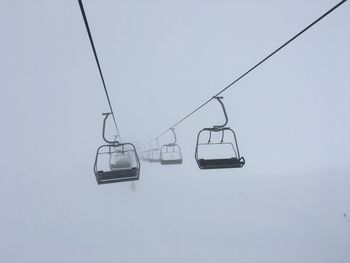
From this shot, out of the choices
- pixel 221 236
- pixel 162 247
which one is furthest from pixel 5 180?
pixel 221 236

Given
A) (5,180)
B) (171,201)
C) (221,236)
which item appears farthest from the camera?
(5,180)

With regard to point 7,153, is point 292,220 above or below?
below

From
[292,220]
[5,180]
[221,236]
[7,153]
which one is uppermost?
[7,153]

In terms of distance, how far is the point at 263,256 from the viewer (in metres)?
13.0

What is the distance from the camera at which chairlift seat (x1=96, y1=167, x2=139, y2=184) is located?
8.93ft

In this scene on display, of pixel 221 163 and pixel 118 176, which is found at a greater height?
Result: pixel 118 176

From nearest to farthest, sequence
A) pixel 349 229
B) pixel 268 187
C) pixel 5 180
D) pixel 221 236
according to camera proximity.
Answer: pixel 221 236, pixel 349 229, pixel 268 187, pixel 5 180

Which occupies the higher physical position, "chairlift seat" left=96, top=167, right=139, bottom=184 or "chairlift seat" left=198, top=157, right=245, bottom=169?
"chairlift seat" left=96, top=167, right=139, bottom=184

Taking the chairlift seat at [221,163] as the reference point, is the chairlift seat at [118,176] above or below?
above

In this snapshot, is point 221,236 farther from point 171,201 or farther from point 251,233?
point 171,201

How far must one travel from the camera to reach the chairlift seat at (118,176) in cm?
272

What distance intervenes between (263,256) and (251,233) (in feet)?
5.58

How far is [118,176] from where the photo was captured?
110 inches

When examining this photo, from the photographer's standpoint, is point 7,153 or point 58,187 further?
point 7,153
